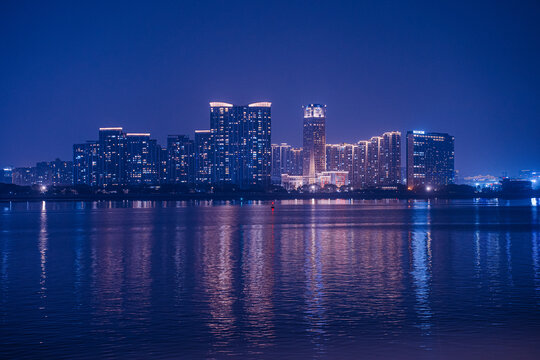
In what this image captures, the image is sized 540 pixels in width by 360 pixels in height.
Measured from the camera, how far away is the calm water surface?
15617 millimetres

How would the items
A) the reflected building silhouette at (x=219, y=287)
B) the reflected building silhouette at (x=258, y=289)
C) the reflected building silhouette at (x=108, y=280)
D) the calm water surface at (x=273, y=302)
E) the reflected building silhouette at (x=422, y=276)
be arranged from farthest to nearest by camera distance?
the reflected building silhouette at (x=108, y=280), the reflected building silhouette at (x=422, y=276), the reflected building silhouette at (x=219, y=287), the reflected building silhouette at (x=258, y=289), the calm water surface at (x=273, y=302)

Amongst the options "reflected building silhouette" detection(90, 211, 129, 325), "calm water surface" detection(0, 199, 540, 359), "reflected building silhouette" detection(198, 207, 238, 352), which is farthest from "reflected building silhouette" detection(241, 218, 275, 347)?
"reflected building silhouette" detection(90, 211, 129, 325)

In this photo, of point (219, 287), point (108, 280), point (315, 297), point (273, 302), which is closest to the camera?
point (273, 302)

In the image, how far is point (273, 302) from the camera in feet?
70.9

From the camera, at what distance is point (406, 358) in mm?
14422

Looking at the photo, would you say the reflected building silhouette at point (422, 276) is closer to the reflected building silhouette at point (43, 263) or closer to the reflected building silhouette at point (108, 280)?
the reflected building silhouette at point (108, 280)

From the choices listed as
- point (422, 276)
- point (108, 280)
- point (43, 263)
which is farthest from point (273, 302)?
point (43, 263)

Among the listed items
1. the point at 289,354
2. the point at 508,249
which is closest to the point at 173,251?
the point at 508,249

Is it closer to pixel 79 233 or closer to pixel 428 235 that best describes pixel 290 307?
pixel 428 235

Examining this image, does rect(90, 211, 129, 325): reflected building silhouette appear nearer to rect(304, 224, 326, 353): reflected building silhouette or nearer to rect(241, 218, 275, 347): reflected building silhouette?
rect(241, 218, 275, 347): reflected building silhouette

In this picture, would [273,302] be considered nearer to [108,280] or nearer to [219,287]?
[219,287]

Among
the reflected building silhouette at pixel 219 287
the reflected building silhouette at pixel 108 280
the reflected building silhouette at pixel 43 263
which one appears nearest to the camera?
the reflected building silhouette at pixel 219 287

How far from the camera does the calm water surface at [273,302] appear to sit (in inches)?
615

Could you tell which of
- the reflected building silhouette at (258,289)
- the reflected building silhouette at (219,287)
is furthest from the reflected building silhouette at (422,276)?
the reflected building silhouette at (219,287)
